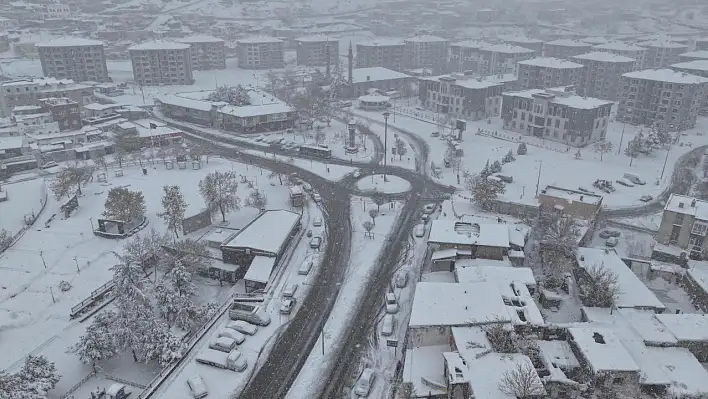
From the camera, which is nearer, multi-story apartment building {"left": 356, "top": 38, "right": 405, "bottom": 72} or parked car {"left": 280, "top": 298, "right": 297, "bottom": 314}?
parked car {"left": 280, "top": 298, "right": 297, "bottom": 314}

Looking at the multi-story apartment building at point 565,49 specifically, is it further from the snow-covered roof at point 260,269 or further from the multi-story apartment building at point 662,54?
the snow-covered roof at point 260,269

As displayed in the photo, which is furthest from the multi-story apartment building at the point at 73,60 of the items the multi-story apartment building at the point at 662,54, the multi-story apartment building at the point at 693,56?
the multi-story apartment building at the point at 693,56

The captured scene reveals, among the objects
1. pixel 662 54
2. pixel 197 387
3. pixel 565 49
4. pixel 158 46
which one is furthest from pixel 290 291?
pixel 662 54

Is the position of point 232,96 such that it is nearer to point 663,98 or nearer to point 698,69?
point 663,98

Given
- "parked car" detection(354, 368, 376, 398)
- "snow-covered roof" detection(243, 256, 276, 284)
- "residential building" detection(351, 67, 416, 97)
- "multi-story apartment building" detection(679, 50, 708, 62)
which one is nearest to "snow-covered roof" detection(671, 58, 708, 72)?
"multi-story apartment building" detection(679, 50, 708, 62)

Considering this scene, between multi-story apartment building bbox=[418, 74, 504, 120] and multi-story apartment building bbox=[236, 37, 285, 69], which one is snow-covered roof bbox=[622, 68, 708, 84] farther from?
multi-story apartment building bbox=[236, 37, 285, 69]
